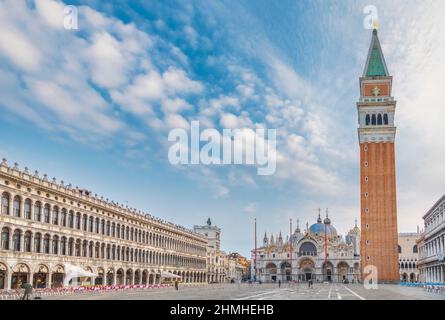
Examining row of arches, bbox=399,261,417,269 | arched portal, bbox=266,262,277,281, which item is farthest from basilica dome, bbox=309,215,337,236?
row of arches, bbox=399,261,417,269

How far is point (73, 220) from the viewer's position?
66812mm

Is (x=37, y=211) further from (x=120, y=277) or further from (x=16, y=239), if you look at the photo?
(x=120, y=277)

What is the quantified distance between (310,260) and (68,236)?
4081 inches

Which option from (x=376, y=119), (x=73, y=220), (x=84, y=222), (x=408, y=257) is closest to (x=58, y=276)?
(x=73, y=220)

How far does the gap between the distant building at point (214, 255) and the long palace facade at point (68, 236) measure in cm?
3922

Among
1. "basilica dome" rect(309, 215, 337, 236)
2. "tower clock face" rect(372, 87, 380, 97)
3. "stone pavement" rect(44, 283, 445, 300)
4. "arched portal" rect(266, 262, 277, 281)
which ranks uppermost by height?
"tower clock face" rect(372, 87, 380, 97)

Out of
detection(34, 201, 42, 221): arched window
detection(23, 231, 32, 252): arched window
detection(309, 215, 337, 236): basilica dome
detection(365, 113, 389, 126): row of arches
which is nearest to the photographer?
detection(23, 231, 32, 252): arched window

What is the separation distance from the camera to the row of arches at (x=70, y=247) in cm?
5427

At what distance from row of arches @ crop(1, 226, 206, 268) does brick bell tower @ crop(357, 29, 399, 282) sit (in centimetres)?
4013

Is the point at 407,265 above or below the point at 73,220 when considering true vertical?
below

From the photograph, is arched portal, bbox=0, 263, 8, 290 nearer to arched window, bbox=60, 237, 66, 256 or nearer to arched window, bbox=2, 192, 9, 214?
arched window, bbox=2, 192, 9, 214

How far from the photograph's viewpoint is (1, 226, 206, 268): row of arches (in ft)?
178

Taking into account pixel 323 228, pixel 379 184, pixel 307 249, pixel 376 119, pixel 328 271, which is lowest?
pixel 328 271
